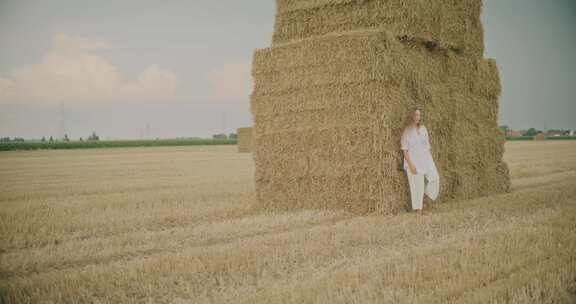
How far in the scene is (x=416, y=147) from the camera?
8.22 metres

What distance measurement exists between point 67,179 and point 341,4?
10282 mm

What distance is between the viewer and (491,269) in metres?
4.54

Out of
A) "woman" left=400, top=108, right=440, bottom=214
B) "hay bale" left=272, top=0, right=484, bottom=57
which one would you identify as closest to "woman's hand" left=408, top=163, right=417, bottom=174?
"woman" left=400, top=108, right=440, bottom=214

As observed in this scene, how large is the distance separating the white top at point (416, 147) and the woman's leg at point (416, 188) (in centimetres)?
10

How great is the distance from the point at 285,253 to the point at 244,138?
90.6ft

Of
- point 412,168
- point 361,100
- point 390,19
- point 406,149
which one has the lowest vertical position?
point 412,168

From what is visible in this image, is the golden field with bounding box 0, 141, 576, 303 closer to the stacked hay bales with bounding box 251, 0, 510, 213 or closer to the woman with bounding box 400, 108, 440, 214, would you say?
the woman with bounding box 400, 108, 440, 214

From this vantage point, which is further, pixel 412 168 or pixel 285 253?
pixel 412 168

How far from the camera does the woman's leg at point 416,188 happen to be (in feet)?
27.2

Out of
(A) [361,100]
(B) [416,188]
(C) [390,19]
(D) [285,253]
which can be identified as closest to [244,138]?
(C) [390,19]

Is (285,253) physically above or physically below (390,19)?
below

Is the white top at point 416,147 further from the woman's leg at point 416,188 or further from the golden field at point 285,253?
the golden field at point 285,253

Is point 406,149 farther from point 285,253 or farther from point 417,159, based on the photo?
point 285,253

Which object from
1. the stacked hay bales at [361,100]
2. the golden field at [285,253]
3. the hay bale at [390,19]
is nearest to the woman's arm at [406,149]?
the stacked hay bales at [361,100]
